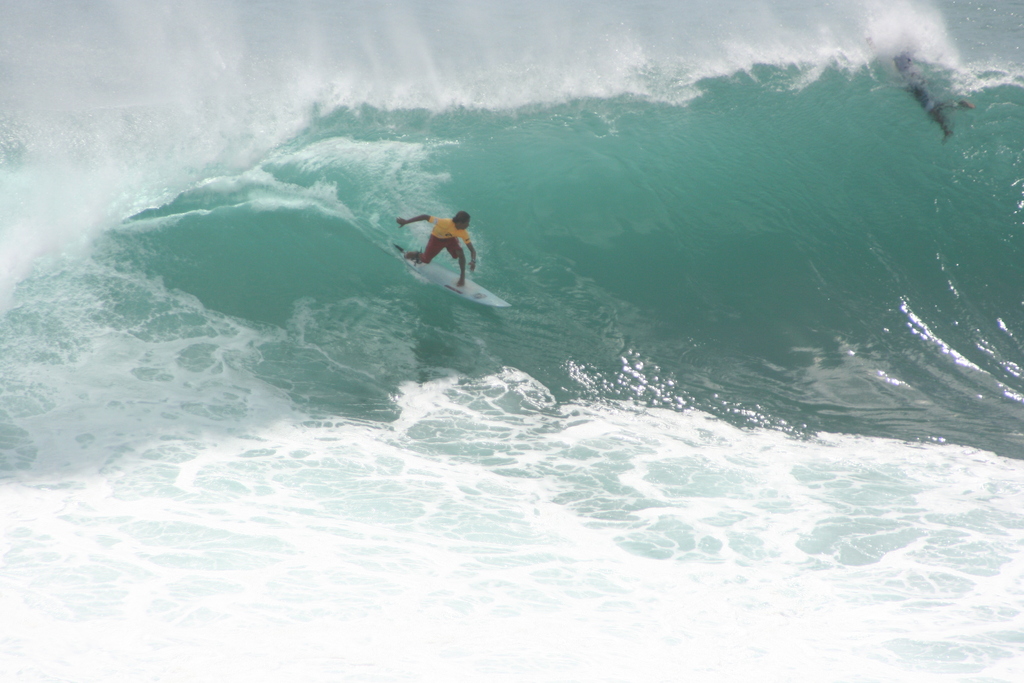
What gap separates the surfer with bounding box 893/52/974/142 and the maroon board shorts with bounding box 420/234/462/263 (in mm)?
8363

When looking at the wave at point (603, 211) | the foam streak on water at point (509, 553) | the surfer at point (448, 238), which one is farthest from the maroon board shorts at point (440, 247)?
the foam streak on water at point (509, 553)

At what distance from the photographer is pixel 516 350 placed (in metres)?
7.82

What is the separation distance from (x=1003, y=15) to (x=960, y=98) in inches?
194

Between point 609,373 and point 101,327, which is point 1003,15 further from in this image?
point 101,327

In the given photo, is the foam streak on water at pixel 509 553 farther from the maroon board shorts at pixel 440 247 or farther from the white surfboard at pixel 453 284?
the maroon board shorts at pixel 440 247

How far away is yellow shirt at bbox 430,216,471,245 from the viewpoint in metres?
7.89

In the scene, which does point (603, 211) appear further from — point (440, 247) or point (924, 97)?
point (924, 97)

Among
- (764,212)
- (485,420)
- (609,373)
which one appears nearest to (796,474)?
(609,373)

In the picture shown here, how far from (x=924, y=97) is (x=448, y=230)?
932 centimetres

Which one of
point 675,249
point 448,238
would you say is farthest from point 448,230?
point 675,249

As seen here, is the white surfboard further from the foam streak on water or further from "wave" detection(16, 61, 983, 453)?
the foam streak on water

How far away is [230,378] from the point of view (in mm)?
7324

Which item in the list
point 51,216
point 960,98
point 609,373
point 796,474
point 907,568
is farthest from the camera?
point 960,98

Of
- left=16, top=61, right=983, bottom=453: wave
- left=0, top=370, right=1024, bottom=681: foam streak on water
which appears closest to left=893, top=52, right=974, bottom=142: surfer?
left=16, top=61, right=983, bottom=453: wave
